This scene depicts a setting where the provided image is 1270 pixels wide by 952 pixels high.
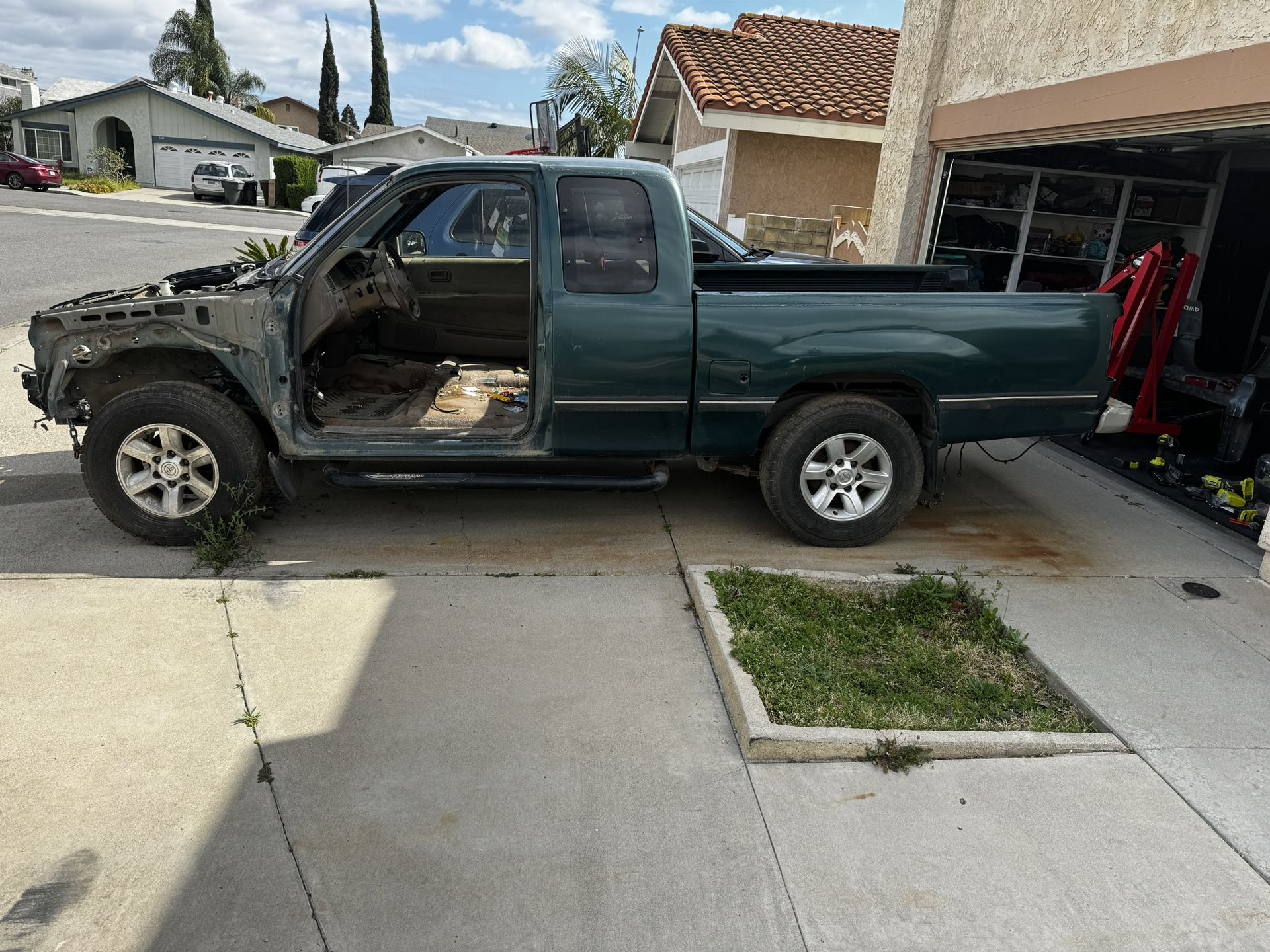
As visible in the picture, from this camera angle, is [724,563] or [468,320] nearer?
[724,563]

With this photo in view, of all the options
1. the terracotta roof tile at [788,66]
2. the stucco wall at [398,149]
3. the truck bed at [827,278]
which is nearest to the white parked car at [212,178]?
the stucco wall at [398,149]

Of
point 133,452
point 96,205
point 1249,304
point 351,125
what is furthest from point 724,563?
point 351,125

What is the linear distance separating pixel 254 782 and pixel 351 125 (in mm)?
86012

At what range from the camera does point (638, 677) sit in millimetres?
3980

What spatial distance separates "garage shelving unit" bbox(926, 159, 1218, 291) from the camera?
432 inches

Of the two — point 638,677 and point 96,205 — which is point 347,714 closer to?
point 638,677

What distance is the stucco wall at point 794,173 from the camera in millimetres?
14703

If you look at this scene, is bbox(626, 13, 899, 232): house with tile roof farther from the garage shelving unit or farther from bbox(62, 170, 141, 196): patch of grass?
bbox(62, 170, 141, 196): patch of grass

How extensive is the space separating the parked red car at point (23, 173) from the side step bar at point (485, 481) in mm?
38536

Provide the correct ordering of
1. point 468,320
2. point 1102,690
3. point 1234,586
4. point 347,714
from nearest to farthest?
point 347,714, point 1102,690, point 1234,586, point 468,320

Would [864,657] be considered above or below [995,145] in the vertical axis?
below

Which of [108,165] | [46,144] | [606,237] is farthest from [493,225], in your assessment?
[46,144]

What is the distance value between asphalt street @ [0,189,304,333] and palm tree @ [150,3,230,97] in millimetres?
27599

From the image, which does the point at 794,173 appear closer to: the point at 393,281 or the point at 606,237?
the point at 393,281
